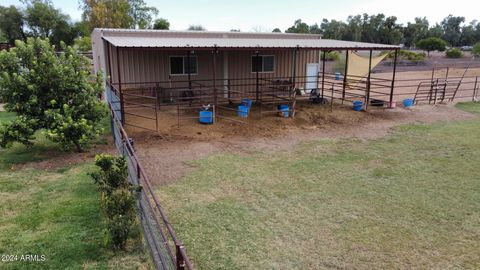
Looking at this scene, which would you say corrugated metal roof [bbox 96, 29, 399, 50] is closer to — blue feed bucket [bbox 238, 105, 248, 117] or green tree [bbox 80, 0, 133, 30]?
blue feed bucket [bbox 238, 105, 248, 117]

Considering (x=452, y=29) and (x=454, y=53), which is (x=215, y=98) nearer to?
(x=454, y=53)

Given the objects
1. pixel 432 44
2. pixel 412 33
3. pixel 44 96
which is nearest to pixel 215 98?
pixel 44 96

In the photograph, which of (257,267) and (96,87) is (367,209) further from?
(96,87)

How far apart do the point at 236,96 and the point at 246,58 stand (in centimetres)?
188

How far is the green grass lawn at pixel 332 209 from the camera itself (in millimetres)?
4770

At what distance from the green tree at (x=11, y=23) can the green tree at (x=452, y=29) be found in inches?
3474

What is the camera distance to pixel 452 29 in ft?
306

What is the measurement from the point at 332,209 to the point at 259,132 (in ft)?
18.1

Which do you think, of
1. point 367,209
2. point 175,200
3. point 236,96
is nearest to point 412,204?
point 367,209

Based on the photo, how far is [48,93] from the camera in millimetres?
8938

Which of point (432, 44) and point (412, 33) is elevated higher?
point (412, 33)

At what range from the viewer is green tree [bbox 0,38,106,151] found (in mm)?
8586

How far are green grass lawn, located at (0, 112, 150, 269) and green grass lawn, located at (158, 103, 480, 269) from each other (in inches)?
42.1

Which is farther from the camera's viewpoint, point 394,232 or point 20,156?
point 20,156
